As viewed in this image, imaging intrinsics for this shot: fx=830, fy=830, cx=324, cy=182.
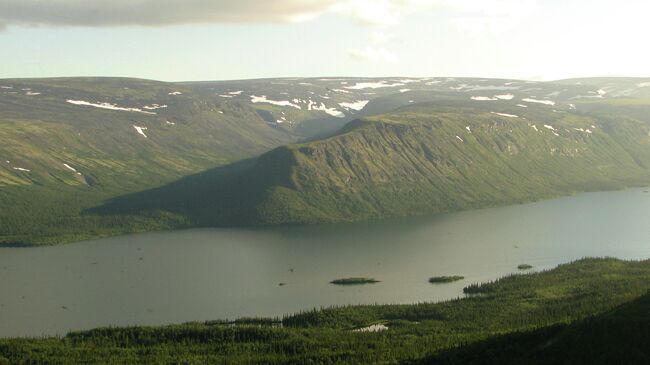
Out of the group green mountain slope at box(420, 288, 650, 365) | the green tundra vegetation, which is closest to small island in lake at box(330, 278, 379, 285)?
the green tundra vegetation

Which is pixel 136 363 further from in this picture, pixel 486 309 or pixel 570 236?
pixel 570 236

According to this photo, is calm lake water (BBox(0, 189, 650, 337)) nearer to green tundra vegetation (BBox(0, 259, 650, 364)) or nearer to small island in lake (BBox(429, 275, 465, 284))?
small island in lake (BBox(429, 275, 465, 284))

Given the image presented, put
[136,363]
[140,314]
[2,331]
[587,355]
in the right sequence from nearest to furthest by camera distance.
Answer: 1. [587,355]
2. [136,363]
3. [2,331]
4. [140,314]

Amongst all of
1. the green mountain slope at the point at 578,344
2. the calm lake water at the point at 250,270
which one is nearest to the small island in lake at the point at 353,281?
the calm lake water at the point at 250,270

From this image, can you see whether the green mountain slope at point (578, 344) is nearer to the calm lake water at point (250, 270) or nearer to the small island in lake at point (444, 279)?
the calm lake water at point (250, 270)

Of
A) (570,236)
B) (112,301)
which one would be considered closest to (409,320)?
(112,301)

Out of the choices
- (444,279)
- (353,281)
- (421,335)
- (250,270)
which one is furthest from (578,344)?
(250,270)
